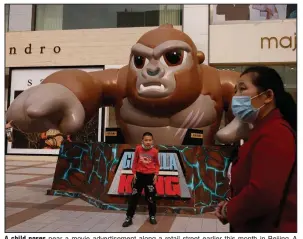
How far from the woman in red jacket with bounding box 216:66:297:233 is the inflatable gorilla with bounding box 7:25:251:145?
10.6 ft

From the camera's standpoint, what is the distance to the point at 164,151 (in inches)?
194

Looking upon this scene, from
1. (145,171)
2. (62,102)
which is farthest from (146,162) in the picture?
(62,102)

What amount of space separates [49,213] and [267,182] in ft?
12.4

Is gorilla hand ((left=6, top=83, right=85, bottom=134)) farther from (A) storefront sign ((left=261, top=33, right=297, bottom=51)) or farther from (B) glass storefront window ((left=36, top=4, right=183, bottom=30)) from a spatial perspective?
(A) storefront sign ((left=261, top=33, right=297, bottom=51))

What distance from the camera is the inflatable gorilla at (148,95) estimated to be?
4910mm

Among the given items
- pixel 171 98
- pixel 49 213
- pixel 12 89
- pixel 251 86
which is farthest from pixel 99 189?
pixel 12 89

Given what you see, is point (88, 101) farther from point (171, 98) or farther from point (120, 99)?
point (171, 98)

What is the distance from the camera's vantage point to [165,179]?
4871mm

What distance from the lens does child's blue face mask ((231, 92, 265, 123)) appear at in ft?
5.79

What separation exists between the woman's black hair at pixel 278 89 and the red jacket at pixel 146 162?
243cm

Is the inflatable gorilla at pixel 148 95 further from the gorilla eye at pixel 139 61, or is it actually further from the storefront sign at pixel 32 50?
the storefront sign at pixel 32 50

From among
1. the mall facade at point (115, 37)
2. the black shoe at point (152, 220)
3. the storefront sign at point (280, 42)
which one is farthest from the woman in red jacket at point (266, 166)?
the storefront sign at point (280, 42)

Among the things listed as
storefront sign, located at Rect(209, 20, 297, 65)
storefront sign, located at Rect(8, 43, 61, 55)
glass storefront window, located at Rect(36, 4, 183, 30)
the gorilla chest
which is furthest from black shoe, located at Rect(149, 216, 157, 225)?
storefront sign, located at Rect(8, 43, 61, 55)

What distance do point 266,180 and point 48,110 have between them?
153 inches
